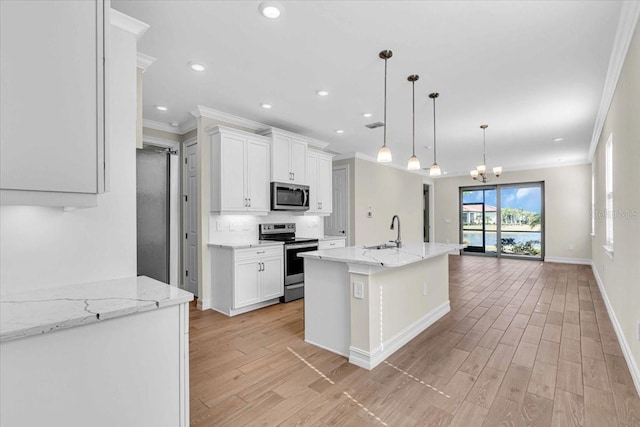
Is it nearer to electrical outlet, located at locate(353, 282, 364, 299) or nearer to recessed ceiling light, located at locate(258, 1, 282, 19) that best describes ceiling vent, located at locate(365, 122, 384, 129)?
recessed ceiling light, located at locate(258, 1, 282, 19)

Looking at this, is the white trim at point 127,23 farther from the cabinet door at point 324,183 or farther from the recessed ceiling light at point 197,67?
the cabinet door at point 324,183

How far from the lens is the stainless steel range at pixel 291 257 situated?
4.38 meters

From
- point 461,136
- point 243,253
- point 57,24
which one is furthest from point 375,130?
point 57,24

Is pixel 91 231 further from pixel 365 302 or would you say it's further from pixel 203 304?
pixel 203 304

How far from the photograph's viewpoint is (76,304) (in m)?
1.34

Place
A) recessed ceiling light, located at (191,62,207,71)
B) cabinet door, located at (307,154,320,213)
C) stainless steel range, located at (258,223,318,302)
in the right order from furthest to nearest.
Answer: cabinet door, located at (307,154,320,213) < stainless steel range, located at (258,223,318,302) < recessed ceiling light, located at (191,62,207,71)

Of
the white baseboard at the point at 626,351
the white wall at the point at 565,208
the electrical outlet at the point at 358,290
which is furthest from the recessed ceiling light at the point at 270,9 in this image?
the white wall at the point at 565,208

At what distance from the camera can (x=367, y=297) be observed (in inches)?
98.1

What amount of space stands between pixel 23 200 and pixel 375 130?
14.8ft

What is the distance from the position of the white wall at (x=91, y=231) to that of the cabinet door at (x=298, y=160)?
289cm

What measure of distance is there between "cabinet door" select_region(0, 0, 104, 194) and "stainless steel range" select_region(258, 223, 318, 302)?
124 inches

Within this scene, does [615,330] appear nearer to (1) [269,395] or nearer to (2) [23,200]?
(1) [269,395]

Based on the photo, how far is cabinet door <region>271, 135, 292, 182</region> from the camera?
4.52 m

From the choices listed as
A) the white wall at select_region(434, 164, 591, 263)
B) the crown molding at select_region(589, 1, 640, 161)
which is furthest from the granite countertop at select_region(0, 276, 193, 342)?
the white wall at select_region(434, 164, 591, 263)
